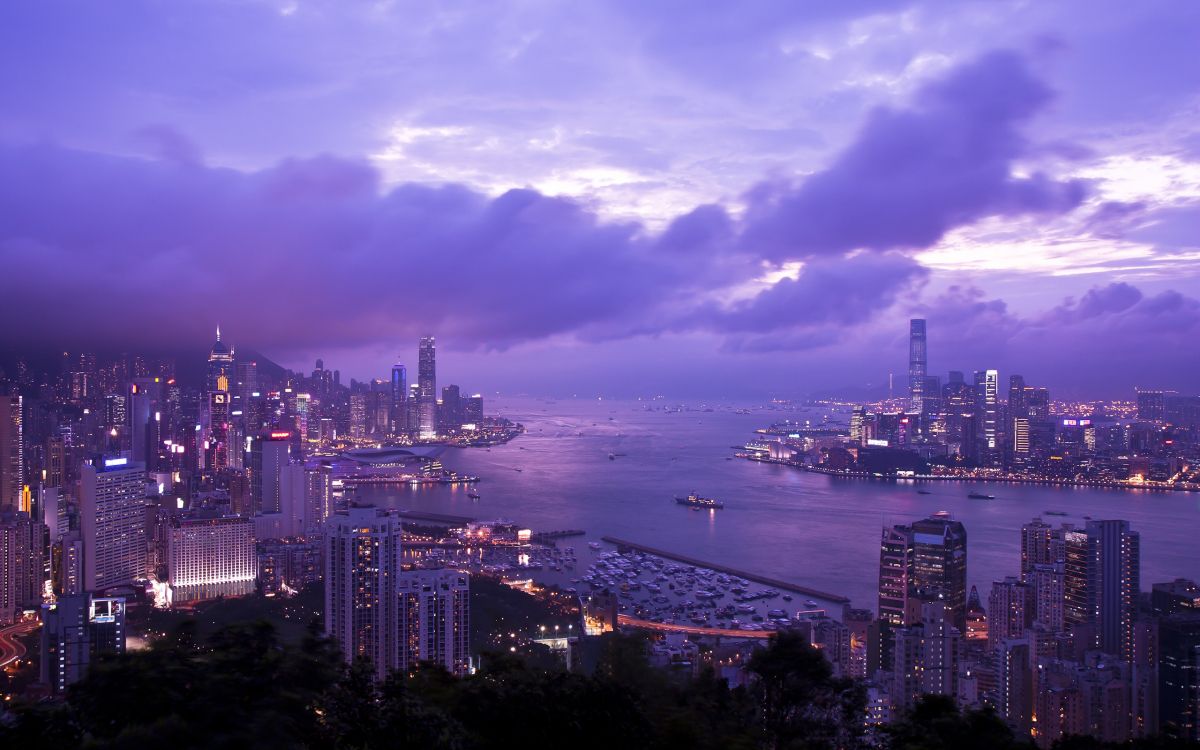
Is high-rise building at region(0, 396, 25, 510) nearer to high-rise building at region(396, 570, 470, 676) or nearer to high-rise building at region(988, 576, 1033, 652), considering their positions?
high-rise building at region(396, 570, 470, 676)

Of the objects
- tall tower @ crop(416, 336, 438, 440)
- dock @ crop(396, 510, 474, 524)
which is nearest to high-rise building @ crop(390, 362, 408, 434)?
tall tower @ crop(416, 336, 438, 440)

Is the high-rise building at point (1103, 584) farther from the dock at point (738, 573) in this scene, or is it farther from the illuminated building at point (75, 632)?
the illuminated building at point (75, 632)

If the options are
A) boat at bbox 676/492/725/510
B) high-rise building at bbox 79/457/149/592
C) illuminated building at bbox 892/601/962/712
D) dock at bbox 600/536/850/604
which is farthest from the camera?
boat at bbox 676/492/725/510

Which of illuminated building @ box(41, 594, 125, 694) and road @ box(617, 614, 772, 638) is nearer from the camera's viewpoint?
illuminated building @ box(41, 594, 125, 694)

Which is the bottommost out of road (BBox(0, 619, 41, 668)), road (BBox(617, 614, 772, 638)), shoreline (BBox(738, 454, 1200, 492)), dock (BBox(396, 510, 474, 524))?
shoreline (BBox(738, 454, 1200, 492))

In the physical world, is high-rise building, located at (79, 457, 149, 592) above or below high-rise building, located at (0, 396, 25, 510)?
below

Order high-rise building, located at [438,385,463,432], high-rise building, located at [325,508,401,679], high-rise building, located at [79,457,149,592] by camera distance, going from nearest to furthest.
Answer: high-rise building, located at [325,508,401,679]
high-rise building, located at [79,457,149,592]
high-rise building, located at [438,385,463,432]

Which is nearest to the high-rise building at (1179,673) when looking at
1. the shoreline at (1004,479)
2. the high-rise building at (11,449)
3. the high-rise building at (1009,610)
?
the high-rise building at (1009,610)
